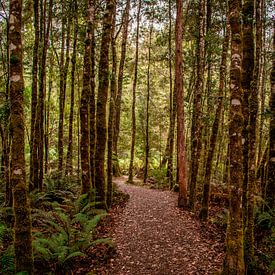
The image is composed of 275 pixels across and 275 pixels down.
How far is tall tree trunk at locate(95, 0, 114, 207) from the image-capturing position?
11242 millimetres

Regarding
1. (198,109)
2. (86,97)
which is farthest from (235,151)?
(198,109)

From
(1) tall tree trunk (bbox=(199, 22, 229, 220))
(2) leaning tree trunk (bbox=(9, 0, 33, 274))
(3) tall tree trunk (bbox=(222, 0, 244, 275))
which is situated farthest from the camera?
(1) tall tree trunk (bbox=(199, 22, 229, 220))

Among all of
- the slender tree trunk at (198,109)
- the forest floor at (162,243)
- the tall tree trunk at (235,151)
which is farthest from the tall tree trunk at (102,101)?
the tall tree trunk at (235,151)

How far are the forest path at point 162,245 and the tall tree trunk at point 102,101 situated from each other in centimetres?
163

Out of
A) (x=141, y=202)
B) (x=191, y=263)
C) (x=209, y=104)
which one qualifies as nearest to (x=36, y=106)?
(x=141, y=202)

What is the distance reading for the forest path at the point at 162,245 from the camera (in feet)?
24.6

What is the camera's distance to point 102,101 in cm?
1167

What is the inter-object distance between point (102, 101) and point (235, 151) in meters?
6.77

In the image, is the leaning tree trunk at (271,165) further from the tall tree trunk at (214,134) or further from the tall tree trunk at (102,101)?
the tall tree trunk at (102,101)

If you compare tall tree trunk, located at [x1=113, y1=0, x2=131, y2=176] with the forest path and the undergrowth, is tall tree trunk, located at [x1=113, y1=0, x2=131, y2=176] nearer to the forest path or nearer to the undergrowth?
the forest path

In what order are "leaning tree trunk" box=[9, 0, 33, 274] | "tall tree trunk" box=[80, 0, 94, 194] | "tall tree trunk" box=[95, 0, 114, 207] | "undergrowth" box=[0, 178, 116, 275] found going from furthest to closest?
1. "tall tree trunk" box=[95, 0, 114, 207]
2. "tall tree trunk" box=[80, 0, 94, 194]
3. "undergrowth" box=[0, 178, 116, 275]
4. "leaning tree trunk" box=[9, 0, 33, 274]

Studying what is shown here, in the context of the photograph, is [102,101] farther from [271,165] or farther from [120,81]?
[120,81]

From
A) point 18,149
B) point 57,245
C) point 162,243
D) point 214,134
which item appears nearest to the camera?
point 18,149

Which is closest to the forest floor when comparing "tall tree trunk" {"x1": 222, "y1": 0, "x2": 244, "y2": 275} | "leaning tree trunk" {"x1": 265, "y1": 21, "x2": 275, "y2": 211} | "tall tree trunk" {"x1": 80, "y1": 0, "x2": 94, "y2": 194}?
"tall tree trunk" {"x1": 222, "y1": 0, "x2": 244, "y2": 275}
